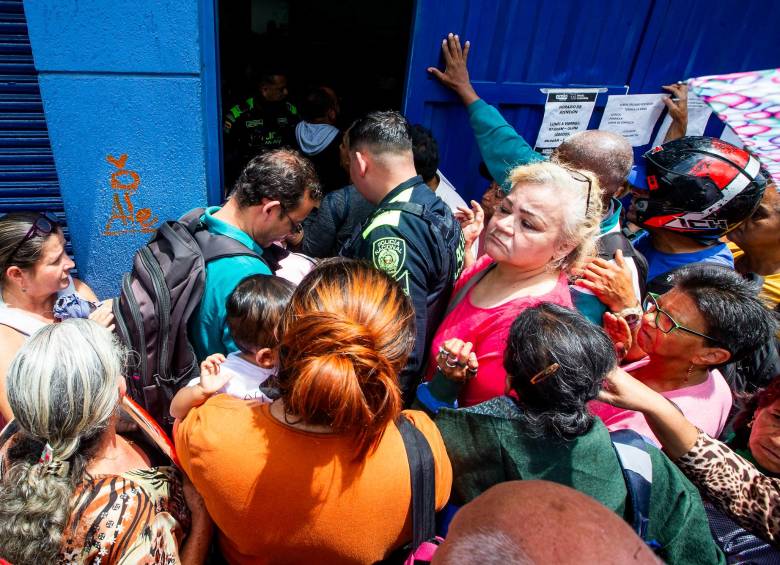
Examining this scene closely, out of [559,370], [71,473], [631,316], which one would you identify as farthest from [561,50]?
[71,473]

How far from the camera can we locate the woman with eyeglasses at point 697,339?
171cm

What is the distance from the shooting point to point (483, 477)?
1.40 metres

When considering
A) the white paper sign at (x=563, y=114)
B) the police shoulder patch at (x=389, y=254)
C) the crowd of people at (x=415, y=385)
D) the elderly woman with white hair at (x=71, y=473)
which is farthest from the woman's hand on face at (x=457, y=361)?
the white paper sign at (x=563, y=114)

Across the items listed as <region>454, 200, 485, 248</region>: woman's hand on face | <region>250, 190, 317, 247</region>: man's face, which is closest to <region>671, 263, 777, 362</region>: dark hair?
<region>454, 200, 485, 248</region>: woman's hand on face

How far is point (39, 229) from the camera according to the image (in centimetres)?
199

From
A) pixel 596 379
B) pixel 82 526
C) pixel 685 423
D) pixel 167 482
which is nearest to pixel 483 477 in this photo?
pixel 596 379

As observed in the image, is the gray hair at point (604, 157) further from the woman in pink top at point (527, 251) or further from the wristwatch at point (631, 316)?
the wristwatch at point (631, 316)

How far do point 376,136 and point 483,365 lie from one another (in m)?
1.17

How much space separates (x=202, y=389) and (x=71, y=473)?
40cm

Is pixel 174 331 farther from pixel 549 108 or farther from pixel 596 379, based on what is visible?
pixel 549 108

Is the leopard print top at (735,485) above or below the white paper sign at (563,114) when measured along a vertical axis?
below

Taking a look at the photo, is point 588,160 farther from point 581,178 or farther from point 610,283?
point 610,283

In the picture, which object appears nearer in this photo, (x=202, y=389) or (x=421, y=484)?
(x=421, y=484)

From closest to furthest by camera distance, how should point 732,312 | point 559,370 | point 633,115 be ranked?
point 559,370, point 732,312, point 633,115
